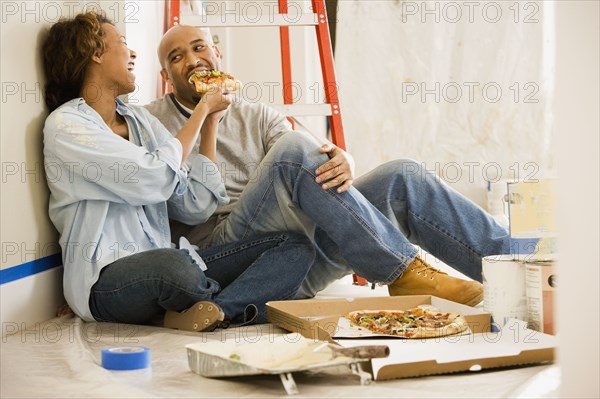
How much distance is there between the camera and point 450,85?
11.7 feet

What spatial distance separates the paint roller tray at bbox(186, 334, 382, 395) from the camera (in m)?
1.27

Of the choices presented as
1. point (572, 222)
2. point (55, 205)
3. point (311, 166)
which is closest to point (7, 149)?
point (55, 205)

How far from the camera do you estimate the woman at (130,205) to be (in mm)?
1752

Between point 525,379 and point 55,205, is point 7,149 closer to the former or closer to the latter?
point 55,205

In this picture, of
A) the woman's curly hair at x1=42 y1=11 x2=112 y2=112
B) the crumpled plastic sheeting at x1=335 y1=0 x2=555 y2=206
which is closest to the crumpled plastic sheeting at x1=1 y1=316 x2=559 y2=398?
the woman's curly hair at x1=42 y1=11 x2=112 y2=112

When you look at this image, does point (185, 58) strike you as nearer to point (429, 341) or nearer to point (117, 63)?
point (117, 63)

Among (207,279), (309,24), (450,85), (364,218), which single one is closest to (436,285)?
(364,218)

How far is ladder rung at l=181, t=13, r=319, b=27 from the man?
0.16m

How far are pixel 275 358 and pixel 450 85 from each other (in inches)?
97.1

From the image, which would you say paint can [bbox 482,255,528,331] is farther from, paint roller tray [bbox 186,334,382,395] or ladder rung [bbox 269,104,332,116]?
ladder rung [bbox 269,104,332,116]

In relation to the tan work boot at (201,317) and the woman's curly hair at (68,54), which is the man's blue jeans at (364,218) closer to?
the tan work boot at (201,317)

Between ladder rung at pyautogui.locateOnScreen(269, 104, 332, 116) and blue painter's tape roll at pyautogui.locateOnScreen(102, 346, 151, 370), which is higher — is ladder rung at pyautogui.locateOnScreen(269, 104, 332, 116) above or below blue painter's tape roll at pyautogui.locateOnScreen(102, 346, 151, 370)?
above

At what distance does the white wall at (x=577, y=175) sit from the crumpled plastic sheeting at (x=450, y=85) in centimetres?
276

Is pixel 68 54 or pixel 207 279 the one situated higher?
pixel 68 54
